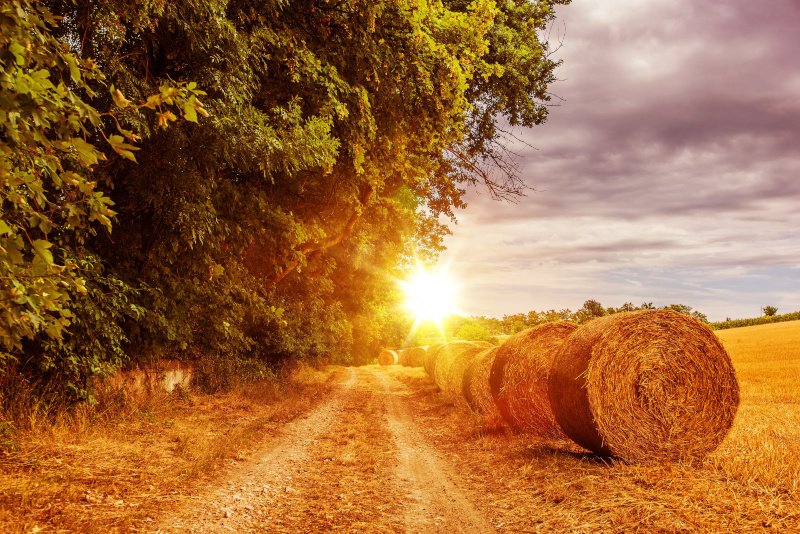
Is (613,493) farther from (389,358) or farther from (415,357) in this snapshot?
(389,358)

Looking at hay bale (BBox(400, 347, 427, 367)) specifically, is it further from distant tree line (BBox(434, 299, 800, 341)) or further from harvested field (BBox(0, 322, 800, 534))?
harvested field (BBox(0, 322, 800, 534))

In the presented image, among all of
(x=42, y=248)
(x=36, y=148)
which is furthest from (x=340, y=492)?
(x=36, y=148)

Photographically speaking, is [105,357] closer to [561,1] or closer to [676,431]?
[676,431]

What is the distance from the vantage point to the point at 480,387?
40.0 ft

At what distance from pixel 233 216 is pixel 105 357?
379cm

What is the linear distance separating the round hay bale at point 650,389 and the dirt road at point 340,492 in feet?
6.49

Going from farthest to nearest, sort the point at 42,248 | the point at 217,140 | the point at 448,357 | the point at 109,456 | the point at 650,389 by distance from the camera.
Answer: the point at 448,357 < the point at 217,140 < the point at 650,389 < the point at 109,456 < the point at 42,248

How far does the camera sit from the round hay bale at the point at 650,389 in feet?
23.6

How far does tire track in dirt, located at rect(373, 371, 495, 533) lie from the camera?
5.33 metres

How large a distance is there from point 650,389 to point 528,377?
317 cm

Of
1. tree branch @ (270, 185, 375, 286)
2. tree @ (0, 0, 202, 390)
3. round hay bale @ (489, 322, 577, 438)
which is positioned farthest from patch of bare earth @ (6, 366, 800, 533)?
tree branch @ (270, 185, 375, 286)

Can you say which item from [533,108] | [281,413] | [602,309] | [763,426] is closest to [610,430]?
[763,426]

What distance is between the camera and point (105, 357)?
888 centimetres

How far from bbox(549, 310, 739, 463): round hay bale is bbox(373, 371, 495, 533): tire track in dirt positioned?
7.02 feet
